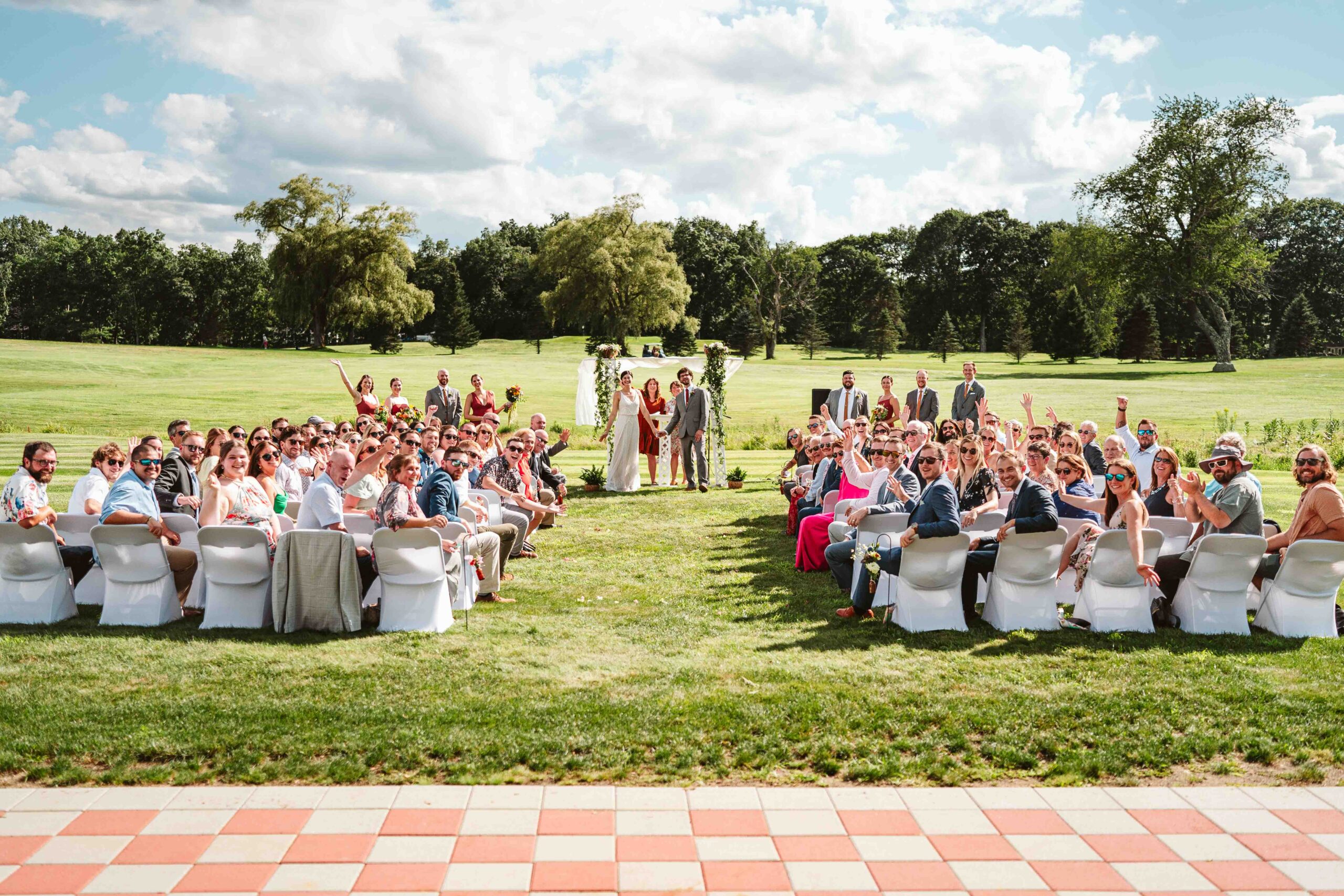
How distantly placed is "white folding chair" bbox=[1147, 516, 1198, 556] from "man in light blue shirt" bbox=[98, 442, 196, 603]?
7899 millimetres

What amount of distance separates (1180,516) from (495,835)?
686 cm

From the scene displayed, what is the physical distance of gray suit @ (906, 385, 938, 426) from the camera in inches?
601

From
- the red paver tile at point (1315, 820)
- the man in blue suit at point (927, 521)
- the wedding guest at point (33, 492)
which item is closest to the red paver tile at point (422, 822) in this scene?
the red paver tile at point (1315, 820)

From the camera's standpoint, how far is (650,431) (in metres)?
16.6

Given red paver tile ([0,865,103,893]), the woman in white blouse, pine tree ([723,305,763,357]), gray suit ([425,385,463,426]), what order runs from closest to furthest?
red paver tile ([0,865,103,893])
the woman in white blouse
gray suit ([425,385,463,426])
pine tree ([723,305,763,357])

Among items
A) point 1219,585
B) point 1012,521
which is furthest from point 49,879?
point 1219,585

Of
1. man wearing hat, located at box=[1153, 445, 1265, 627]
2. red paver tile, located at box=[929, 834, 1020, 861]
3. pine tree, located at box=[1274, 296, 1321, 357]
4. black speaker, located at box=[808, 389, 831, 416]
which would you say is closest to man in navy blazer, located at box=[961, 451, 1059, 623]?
man wearing hat, located at box=[1153, 445, 1265, 627]

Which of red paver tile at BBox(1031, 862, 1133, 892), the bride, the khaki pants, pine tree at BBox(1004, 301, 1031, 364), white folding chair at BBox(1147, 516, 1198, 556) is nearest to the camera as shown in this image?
red paver tile at BBox(1031, 862, 1133, 892)

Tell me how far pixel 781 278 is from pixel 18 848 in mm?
77102

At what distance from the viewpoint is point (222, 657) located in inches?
258

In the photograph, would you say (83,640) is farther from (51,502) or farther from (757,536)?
(51,502)

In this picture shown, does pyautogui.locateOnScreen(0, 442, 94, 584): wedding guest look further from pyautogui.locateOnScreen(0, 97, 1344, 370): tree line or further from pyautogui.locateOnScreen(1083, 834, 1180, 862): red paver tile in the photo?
pyautogui.locateOnScreen(0, 97, 1344, 370): tree line

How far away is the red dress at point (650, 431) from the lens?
16578 millimetres

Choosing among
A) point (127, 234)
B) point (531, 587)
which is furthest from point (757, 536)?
point (127, 234)
